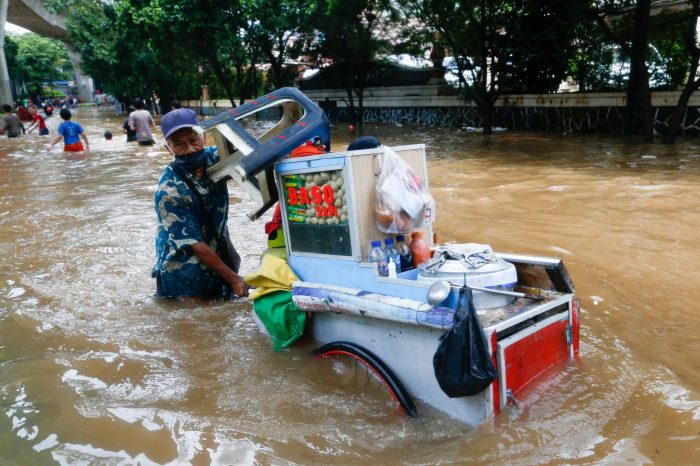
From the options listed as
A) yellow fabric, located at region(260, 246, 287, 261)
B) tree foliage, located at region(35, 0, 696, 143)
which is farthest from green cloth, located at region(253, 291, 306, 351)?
tree foliage, located at region(35, 0, 696, 143)

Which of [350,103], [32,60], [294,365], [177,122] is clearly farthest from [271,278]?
[32,60]

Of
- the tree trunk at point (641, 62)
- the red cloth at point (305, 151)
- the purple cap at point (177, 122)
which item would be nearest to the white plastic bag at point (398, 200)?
the red cloth at point (305, 151)

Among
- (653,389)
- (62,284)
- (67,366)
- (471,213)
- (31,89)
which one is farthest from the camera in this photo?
(31,89)

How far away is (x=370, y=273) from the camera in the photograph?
9.59ft

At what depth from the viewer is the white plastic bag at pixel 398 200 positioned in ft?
9.40

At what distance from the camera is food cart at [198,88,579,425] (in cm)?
254

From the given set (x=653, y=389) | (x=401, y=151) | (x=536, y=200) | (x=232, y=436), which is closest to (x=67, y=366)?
(x=232, y=436)

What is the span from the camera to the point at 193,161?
3.85 metres

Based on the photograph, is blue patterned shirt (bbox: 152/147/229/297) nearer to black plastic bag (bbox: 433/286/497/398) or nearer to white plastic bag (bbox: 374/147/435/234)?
white plastic bag (bbox: 374/147/435/234)

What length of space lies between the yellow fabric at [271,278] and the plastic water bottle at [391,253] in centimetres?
63

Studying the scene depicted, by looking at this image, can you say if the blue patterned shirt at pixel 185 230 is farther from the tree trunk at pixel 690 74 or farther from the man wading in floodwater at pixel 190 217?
the tree trunk at pixel 690 74

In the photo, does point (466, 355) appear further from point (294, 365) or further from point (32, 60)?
point (32, 60)

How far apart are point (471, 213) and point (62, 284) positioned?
446cm

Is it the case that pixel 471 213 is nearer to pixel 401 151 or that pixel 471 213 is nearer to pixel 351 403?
pixel 401 151
